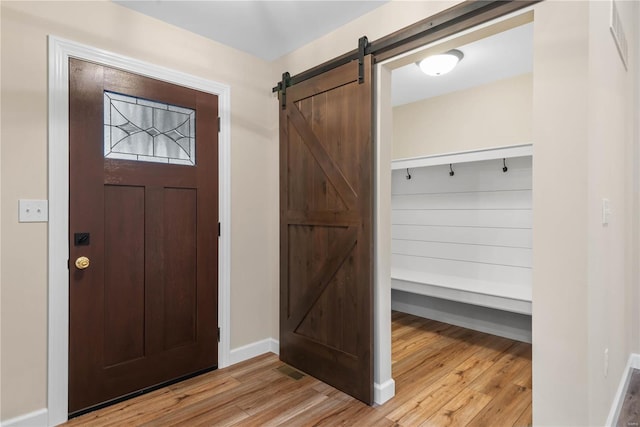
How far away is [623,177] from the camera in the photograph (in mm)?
2391

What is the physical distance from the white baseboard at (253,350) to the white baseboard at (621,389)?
233 centimetres

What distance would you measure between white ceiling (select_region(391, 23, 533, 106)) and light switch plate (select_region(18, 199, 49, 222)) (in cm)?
291

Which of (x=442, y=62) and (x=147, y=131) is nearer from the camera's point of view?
(x=147, y=131)

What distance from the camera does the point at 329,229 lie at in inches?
101

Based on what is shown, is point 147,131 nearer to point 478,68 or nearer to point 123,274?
point 123,274

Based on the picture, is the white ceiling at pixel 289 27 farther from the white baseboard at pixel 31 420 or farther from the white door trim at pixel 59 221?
the white baseboard at pixel 31 420

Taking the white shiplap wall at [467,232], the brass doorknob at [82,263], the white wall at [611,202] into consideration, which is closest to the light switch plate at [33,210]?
the brass doorknob at [82,263]

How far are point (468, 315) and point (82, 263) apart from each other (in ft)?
11.5

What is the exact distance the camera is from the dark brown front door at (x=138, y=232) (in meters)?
2.15

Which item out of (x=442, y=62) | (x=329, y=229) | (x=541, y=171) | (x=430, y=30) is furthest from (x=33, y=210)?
(x=442, y=62)

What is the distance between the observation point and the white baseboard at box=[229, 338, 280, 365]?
2879mm

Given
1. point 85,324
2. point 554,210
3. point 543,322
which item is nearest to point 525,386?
point 543,322

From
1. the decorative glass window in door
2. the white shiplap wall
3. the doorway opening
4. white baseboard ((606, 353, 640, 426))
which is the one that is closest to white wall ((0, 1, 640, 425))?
white baseboard ((606, 353, 640, 426))

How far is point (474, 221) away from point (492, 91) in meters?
1.34
